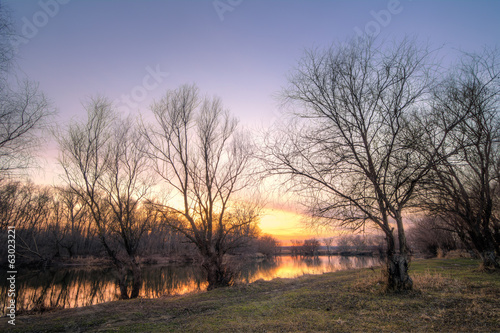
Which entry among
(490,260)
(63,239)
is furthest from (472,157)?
(63,239)

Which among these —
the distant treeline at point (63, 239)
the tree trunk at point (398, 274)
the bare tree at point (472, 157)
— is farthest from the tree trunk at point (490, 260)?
the distant treeline at point (63, 239)

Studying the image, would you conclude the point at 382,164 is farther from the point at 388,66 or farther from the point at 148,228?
the point at 148,228

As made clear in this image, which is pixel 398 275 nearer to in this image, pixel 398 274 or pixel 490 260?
pixel 398 274

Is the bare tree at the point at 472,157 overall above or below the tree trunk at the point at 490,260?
above

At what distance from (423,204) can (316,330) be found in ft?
28.3

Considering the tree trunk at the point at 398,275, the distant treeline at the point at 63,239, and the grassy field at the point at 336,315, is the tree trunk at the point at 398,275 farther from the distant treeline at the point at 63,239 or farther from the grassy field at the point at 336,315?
the distant treeline at the point at 63,239

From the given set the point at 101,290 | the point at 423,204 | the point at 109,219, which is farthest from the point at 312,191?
the point at 101,290

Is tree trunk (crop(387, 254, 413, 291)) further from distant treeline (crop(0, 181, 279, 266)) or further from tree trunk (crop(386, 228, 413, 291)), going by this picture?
distant treeline (crop(0, 181, 279, 266))

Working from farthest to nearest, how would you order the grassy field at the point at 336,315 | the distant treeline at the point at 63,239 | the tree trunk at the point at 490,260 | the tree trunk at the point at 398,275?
the distant treeline at the point at 63,239 < the tree trunk at the point at 490,260 < the tree trunk at the point at 398,275 < the grassy field at the point at 336,315

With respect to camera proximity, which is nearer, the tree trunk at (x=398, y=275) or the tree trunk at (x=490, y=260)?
the tree trunk at (x=398, y=275)

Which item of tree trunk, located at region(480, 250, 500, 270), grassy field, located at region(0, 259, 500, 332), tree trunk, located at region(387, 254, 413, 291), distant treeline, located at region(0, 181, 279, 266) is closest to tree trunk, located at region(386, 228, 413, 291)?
tree trunk, located at region(387, 254, 413, 291)

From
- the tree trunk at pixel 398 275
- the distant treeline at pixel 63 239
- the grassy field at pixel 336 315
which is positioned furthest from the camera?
the distant treeline at pixel 63 239

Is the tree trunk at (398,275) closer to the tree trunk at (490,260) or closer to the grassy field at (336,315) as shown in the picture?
the grassy field at (336,315)

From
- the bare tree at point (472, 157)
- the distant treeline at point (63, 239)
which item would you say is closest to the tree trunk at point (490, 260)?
the bare tree at point (472, 157)
